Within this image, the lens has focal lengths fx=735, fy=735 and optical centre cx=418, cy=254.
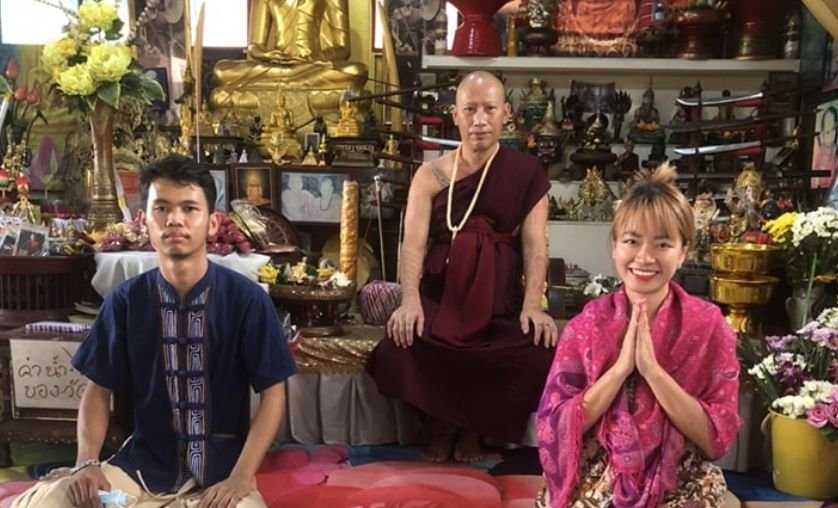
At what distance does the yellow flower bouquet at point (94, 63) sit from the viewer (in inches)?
100

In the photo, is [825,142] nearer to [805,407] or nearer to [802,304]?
[802,304]

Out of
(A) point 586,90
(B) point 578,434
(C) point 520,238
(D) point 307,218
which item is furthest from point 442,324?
(A) point 586,90

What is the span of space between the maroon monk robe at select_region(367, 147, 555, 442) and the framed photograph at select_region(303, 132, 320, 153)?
2415mm

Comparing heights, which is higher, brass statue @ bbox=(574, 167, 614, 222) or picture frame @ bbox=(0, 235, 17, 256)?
brass statue @ bbox=(574, 167, 614, 222)

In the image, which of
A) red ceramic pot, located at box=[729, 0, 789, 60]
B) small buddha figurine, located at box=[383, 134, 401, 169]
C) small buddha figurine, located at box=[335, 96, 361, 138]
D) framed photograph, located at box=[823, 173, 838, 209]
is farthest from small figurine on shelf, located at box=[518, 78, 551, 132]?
framed photograph, located at box=[823, 173, 838, 209]

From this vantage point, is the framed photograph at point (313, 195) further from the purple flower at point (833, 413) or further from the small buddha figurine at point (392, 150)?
the purple flower at point (833, 413)

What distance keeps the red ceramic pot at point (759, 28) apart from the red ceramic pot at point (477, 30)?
1450 millimetres

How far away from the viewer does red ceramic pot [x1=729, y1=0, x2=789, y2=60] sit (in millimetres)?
4363

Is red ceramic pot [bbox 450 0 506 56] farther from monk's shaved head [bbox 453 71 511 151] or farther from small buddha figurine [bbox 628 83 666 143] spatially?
monk's shaved head [bbox 453 71 511 151]

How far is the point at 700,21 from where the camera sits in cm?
436

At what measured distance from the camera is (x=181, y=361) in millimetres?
1605

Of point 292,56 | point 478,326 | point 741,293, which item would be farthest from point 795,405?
point 292,56

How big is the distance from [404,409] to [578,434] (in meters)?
1.11

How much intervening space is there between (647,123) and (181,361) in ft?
12.2
